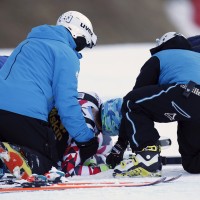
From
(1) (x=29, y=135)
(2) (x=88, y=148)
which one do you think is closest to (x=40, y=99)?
(1) (x=29, y=135)

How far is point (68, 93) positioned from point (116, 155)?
0.71 m

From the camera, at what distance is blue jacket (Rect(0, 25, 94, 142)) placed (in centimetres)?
613

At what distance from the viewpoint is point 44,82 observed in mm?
6250

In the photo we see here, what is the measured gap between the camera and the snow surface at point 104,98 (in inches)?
190

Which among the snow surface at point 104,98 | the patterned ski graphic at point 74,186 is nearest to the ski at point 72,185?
the patterned ski graphic at point 74,186

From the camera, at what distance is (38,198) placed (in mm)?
4723

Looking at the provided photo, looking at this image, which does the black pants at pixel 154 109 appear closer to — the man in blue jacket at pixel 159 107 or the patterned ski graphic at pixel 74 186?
the man in blue jacket at pixel 159 107

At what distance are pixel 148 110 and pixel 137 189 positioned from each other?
48.4 inches

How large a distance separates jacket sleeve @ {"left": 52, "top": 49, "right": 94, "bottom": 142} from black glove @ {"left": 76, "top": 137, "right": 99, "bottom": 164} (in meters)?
0.14

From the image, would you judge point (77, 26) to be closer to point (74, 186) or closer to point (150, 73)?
point (150, 73)

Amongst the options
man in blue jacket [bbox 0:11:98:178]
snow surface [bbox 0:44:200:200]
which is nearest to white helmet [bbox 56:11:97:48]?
man in blue jacket [bbox 0:11:98:178]

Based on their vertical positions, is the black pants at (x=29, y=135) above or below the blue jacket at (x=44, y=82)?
below

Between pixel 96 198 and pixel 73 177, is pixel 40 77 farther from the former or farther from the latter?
pixel 96 198

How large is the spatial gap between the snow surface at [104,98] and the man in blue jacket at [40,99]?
306mm
